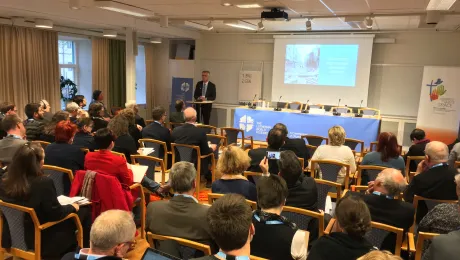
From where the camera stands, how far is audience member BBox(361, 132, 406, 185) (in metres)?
4.14

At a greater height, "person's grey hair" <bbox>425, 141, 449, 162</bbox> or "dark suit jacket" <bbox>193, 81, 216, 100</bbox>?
"dark suit jacket" <bbox>193, 81, 216, 100</bbox>

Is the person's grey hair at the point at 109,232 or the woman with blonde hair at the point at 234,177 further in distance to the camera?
the woman with blonde hair at the point at 234,177

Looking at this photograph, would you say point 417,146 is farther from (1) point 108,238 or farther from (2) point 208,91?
(2) point 208,91

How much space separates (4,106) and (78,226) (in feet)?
13.2

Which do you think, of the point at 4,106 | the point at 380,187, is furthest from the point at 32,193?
the point at 4,106

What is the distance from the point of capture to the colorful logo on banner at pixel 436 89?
8453 millimetres

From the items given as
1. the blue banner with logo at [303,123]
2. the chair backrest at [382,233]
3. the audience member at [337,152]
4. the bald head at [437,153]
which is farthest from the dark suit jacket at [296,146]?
the blue banner with logo at [303,123]

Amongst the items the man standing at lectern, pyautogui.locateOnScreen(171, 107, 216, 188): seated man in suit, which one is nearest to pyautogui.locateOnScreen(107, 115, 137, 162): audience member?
pyautogui.locateOnScreen(171, 107, 216, 188): seated man in suit

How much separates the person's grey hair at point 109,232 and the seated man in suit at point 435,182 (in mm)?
2584

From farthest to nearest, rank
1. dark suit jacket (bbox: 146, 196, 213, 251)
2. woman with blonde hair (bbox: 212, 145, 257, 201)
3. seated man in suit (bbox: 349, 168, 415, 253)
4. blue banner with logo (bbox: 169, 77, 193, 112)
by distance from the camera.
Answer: blue banner with logo (bbox: 169, 77, 193, 112)
woman with blonde hair (bbox: 212, 145, 257, 201)
seated man in suit (bbox: 349, 168, 415, 253)
dark suit jacket (bbox: 146, 196, 213, 251)

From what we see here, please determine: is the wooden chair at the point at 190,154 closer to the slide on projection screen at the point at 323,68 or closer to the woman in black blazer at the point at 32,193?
the woman in black blazer at the point at 32,193

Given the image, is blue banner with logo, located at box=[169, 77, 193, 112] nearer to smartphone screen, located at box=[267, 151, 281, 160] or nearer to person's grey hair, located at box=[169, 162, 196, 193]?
smartphone screen, located at box=[267, 151, 281, 160]

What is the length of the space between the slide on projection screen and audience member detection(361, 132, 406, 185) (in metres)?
5.62

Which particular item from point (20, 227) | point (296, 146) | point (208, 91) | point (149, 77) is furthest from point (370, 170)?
point (149, 77)
